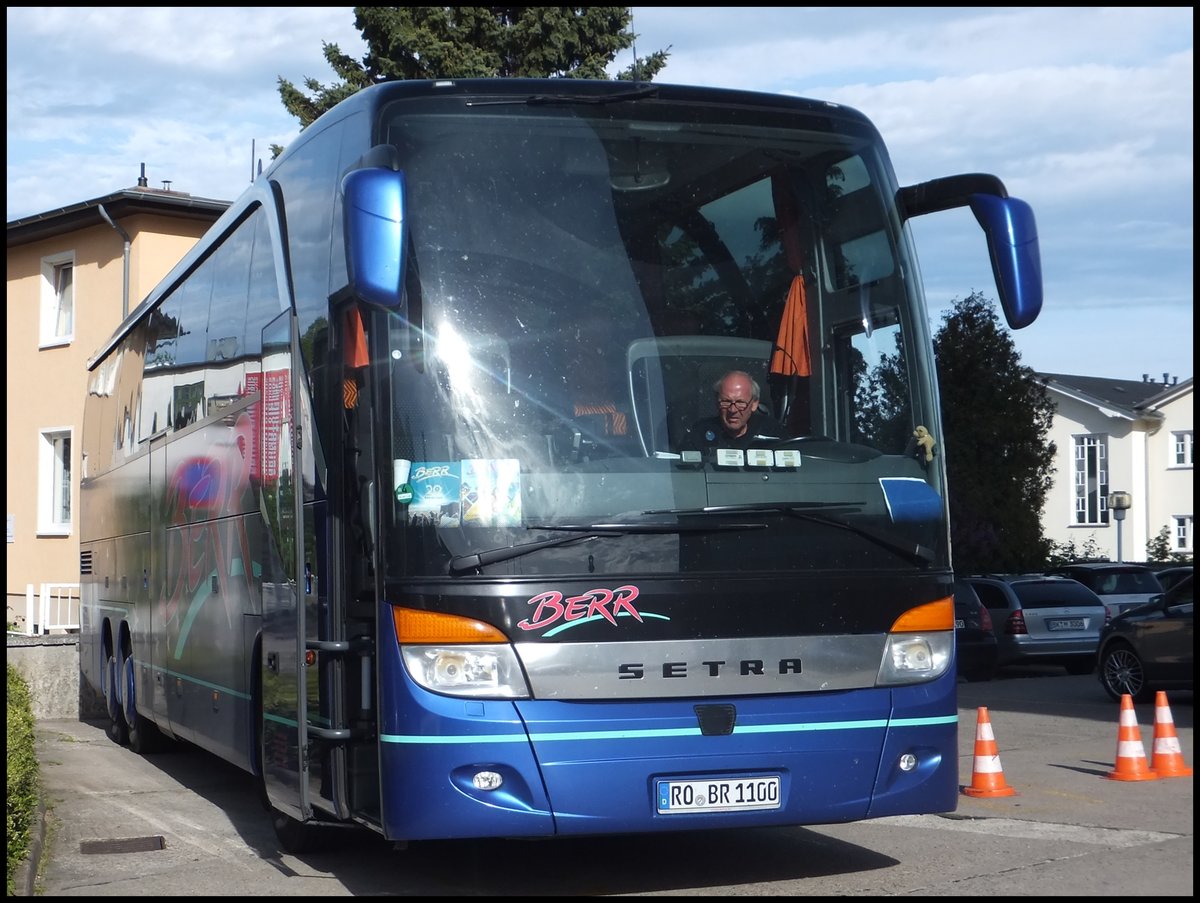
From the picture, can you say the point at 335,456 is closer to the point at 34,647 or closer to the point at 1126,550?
the point at 34,647

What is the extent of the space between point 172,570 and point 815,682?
6057 mm

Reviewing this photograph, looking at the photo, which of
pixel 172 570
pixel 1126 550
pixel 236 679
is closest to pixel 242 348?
pixel 236 679

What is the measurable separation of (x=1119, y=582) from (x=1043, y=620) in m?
4.17

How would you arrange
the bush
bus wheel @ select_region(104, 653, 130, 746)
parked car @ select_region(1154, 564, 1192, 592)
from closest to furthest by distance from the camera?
the bush
bus wheel @ select_region(104, 653, 130, 746)
parked car @ select_region(1154, 564, 1192, 592)

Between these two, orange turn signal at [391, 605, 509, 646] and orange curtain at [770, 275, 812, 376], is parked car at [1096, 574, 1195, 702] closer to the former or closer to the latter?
orange curtain at [770, 275, 812, 376]

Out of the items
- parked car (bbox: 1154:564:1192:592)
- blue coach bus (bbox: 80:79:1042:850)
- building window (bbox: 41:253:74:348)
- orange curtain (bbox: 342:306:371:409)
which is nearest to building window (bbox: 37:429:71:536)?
building window (bbox: 41:253:74:348)

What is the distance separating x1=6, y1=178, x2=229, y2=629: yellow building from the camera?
92.0 feet

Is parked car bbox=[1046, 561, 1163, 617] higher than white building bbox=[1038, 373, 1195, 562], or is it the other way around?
white building bbox=[1038, 373, 1195, 562]

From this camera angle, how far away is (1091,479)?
62.7m

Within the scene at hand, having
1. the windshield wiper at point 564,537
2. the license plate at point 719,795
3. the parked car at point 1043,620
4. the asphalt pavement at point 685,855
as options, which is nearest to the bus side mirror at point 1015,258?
the windshield wiper at point 564,537

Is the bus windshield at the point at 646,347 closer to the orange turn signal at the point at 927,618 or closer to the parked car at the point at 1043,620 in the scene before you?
the orange turn signal at the point at 927,618

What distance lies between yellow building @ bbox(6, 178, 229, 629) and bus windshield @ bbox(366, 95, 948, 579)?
2156cm

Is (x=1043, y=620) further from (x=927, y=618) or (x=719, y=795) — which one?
(x=719, y=795)

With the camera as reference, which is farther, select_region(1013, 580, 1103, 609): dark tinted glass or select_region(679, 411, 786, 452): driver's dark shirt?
select_region(1013, 580, 1103, 609): dark tinted glass
